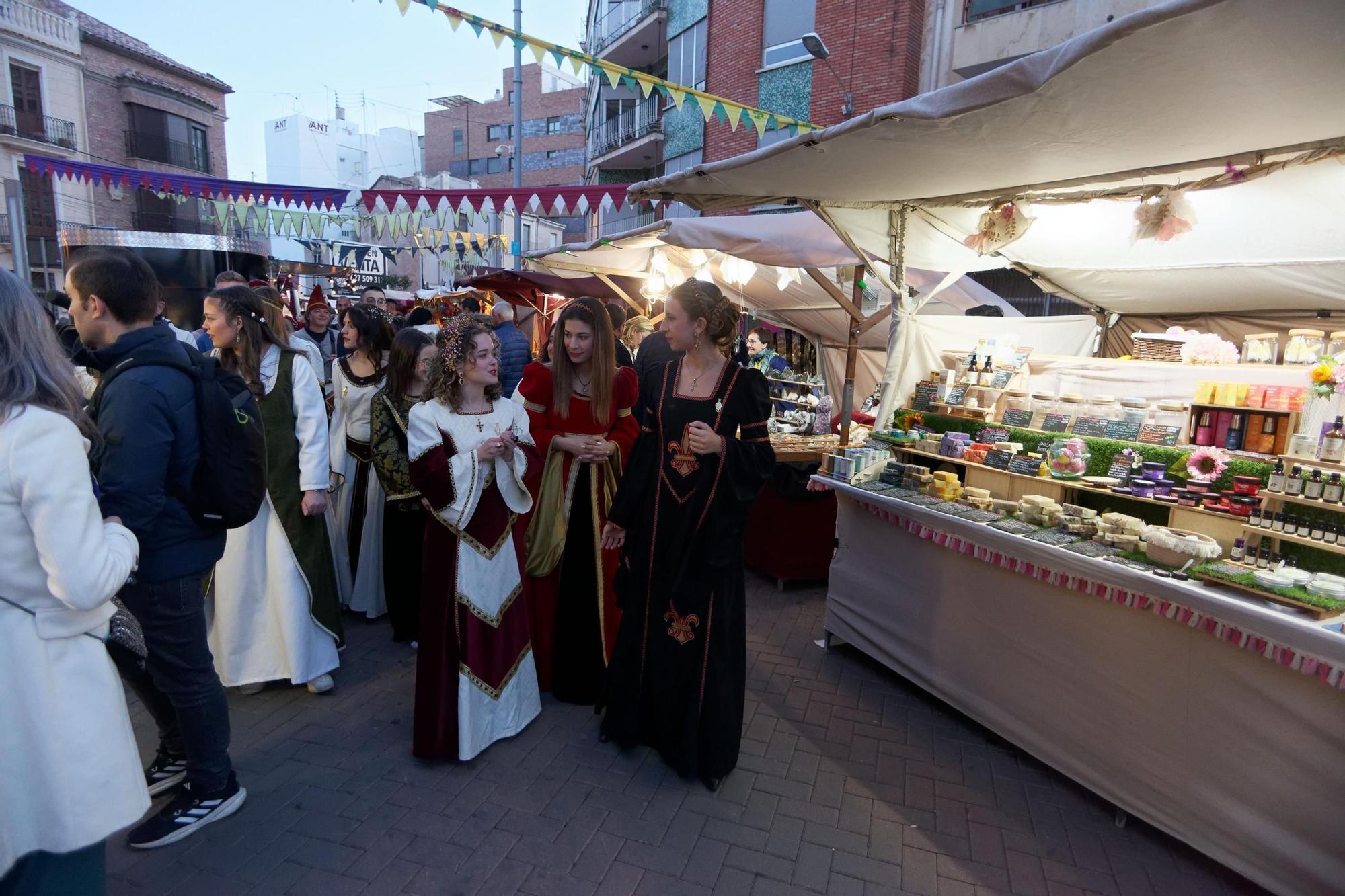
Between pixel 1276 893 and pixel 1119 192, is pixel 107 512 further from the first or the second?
pixel 1119 192

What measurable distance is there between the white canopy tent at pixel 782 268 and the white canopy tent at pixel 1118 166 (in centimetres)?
62

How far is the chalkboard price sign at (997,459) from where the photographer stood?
13.2 feet

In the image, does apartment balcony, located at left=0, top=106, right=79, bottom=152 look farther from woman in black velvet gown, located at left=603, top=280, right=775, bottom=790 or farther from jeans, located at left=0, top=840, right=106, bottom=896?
Answer: jeans, located at left=0, top=840, right=106, bottom=896

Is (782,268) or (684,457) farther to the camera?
(782,268)

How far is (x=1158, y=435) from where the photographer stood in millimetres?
3688

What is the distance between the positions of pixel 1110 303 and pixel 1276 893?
505cm

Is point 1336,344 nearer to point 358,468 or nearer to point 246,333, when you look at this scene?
point 246,333

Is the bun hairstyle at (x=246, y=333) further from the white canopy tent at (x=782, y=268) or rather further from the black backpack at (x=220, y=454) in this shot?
the white canopy tent at (x=782, y=268)

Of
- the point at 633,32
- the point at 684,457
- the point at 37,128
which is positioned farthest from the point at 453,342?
the point at 37,128

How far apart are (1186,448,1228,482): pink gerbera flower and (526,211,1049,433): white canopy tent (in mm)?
1837

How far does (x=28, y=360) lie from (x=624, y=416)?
2476mm

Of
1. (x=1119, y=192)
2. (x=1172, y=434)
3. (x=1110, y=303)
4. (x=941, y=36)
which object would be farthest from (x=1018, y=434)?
(x=941, y=36)

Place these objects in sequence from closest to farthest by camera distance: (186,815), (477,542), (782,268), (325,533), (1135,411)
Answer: (186,815), (477,542), (325,533), (1135,411), (782,268)

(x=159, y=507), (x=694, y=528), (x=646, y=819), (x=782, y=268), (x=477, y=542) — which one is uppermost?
(x=782, y=268)
